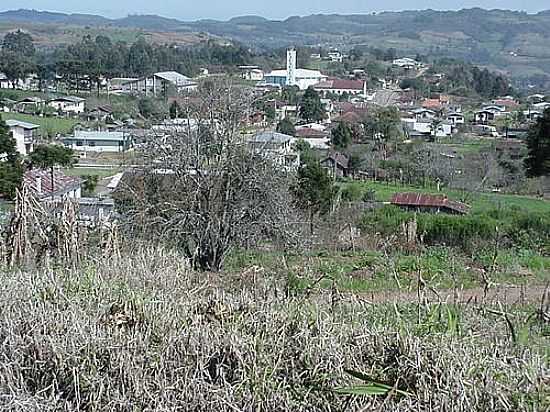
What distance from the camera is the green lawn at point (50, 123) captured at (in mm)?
36719

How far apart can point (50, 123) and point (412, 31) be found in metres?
112

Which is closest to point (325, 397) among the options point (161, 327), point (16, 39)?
point (161, 327)

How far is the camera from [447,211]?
774 inches

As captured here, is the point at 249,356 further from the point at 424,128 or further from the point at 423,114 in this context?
the point at 423,114

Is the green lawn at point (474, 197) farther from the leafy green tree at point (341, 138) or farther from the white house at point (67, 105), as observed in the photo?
the white house at point (67, 105)

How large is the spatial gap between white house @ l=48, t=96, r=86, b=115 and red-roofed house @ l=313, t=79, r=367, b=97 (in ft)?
79.7

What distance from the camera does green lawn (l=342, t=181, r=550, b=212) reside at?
72.1ft

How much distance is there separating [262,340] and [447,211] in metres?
18.0

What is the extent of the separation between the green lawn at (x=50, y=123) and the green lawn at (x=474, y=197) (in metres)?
16.7

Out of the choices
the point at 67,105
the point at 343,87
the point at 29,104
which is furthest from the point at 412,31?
the point at 29,104

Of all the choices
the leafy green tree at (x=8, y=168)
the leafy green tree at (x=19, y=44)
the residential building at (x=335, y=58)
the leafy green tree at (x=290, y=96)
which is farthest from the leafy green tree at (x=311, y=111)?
the residential building at (x=335, y=58)

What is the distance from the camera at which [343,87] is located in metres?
66.2

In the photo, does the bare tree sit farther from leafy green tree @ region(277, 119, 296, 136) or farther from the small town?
leafy green tree @ region(277, 119, 296, 136)

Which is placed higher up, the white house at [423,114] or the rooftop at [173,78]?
the rooftop at [173,78]
